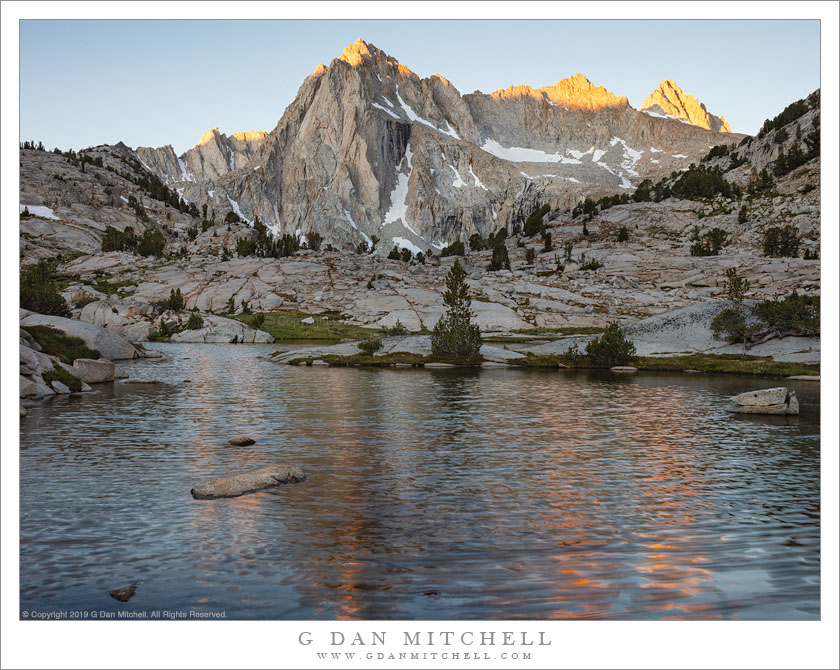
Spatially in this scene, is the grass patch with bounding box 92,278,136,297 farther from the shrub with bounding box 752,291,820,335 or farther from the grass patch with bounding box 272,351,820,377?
the shrub with bounding box 752,291,820,335

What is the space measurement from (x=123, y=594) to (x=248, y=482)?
8.00 m

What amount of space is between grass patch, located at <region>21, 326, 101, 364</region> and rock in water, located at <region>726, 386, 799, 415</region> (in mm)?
45398

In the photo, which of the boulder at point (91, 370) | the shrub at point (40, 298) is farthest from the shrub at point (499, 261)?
the boulder at point (91, 370)

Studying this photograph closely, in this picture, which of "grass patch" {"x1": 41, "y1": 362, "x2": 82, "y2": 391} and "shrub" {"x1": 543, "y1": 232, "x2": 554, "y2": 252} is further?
"shrub" {"x1": 543, "y1": 232, "x2": 554, "y2": 252}

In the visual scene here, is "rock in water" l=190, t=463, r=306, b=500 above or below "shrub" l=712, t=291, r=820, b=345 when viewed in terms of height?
below

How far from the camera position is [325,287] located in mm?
155625

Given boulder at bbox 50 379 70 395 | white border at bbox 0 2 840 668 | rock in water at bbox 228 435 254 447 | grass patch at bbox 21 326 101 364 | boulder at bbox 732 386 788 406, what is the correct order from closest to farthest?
1. white border at bbox 0 2 840 668
2. rock in water at bbox 228 435 254 447
3. boulder at bbox 732 386 788 406
4. boulder at bbox 50 379 70 395
5. grass patch at bbox 21 326 101 364

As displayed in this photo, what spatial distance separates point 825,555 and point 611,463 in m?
12.2

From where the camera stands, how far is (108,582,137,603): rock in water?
40.4 ft

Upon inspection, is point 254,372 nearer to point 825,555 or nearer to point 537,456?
point 537,456

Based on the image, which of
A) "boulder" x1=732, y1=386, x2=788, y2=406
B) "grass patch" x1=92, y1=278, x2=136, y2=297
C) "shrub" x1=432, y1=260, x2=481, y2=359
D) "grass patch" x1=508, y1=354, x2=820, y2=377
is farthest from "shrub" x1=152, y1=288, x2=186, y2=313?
"boulder" x1=732, y1=386, x2=788, y2=406

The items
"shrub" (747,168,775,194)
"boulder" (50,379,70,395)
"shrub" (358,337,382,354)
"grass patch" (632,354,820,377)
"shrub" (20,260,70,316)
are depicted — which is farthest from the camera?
"shrub" (747,168,775,194)

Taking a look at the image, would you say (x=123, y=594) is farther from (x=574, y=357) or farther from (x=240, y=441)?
(x=574, y=357)

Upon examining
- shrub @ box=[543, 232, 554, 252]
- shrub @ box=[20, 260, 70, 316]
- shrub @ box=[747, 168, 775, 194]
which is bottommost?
shrub @ box=[20, 260, 70, 316]
